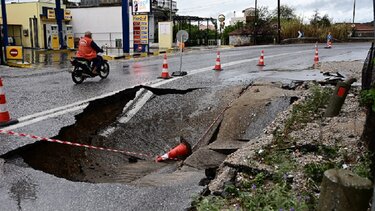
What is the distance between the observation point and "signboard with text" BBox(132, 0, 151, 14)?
25.2m

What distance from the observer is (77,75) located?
11609mm

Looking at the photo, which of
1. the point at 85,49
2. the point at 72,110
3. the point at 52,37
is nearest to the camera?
the point at 72,110

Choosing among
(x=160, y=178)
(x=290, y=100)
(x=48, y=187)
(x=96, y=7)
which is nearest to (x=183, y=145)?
(x=160, y=178)

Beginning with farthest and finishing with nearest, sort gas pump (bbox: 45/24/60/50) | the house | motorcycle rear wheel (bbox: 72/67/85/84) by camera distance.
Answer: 1. the house
2. gas pump (bbox: 45/24/60/50)
3. motorcycle rear wheel (bbox: 72/67/85/84)

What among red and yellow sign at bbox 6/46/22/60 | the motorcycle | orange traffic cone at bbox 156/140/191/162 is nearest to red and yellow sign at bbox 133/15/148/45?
red and yellow sign at bbox 6/46/22/60

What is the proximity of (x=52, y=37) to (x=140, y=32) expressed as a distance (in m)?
8.44

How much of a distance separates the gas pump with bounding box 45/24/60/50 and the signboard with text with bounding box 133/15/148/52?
746 cm

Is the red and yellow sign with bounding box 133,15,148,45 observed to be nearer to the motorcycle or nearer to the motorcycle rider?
the motorcycle rider

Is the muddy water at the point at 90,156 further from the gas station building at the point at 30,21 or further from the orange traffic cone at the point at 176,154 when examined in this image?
the gas station building at the point at 30,21

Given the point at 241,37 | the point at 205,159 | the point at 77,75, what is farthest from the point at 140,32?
the point at 205,159

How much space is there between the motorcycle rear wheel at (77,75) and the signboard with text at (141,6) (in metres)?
14.5

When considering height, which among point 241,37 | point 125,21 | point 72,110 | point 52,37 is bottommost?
point 72,110

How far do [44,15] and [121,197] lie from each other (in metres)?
33.1

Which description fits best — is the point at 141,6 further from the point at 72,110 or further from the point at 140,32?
the point at 72,110
